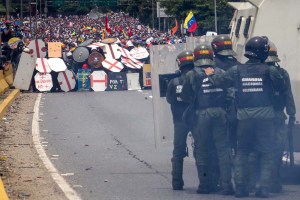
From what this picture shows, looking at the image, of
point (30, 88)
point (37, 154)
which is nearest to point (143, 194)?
point (37, 154)

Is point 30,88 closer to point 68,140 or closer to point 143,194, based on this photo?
point 68,140

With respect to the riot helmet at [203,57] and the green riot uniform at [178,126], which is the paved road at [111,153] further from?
the riot helmet at [203,57]

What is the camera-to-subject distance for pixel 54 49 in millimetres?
39812

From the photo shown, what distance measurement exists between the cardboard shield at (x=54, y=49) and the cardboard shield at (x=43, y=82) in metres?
1.18

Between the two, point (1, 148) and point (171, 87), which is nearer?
point (171, 87)

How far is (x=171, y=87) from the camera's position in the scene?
12219mm

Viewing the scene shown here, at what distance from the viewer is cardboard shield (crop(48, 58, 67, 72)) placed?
1500 inches

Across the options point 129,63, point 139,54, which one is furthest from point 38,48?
point 139,54

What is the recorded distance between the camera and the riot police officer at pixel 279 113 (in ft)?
→ 38.4

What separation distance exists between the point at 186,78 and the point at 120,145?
271 inches

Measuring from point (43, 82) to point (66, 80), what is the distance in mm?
960

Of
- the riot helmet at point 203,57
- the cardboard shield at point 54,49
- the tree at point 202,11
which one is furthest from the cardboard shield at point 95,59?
the riot helmet at point 203,57

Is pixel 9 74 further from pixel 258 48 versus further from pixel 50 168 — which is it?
pixel 258 48

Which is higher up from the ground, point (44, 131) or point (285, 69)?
point (285, 69)
